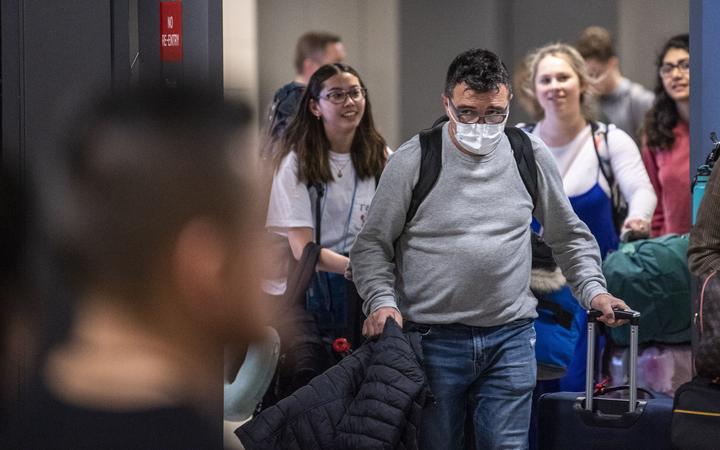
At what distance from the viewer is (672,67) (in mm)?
6723

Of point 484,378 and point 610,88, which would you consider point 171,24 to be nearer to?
point 484,378

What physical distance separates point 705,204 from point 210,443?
223 cm

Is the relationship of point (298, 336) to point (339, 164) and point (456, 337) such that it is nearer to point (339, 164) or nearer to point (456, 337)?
point (339, 164)

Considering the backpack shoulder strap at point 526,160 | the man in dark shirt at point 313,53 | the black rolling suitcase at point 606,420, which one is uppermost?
the man in dark shirt at point 313,53

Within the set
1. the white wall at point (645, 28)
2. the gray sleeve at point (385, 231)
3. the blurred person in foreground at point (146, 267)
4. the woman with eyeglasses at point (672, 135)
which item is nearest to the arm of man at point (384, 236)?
the gray sleeve at point (385, 231)

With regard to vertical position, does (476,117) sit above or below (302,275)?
above

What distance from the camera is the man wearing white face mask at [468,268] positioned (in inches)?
182

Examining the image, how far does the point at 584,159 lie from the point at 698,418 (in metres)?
2.17

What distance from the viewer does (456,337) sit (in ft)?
15.3

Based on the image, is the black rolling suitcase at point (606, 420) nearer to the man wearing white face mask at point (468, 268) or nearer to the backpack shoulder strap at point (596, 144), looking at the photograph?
the man wearing white face mask at point (468, 268)

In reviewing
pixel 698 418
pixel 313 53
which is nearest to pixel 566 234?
pixel 698 418

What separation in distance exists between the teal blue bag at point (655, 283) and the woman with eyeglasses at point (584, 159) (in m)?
0.13

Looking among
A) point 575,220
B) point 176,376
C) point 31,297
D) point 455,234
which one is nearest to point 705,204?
point 575,220

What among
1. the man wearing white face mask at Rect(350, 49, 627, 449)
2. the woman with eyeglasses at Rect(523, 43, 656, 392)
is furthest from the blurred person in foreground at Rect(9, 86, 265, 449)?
the woman with eyeglasses at Rect(523, 43, 656, 392)
